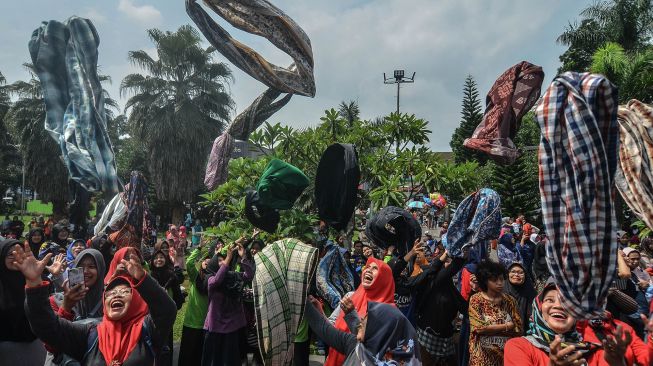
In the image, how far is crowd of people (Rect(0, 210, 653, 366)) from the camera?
7.95 feet

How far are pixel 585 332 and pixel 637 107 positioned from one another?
1.18 m

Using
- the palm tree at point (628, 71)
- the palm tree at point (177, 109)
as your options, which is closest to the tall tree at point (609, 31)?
the palm tree at point (628, 71)

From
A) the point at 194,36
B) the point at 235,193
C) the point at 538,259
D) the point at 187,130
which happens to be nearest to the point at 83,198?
the point at 235,193

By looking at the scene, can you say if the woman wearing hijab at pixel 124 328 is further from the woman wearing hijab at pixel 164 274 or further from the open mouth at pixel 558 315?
the woman wearing hijab at pixel 164 274

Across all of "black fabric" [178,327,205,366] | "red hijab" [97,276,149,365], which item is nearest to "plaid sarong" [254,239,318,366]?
"red hijab" [97,276,149,365]

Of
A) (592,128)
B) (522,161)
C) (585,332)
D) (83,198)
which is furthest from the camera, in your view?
(522,161)

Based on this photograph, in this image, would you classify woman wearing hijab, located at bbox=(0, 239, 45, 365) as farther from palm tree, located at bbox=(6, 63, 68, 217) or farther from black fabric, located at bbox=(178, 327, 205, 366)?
palm tree, located at bbox=(6, 63, 68, 217)

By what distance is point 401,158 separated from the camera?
24.8 feet

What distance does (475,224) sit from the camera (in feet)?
14.9

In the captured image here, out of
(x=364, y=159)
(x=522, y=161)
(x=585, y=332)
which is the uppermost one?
(x=522, y=161)

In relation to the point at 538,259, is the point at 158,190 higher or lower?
higher

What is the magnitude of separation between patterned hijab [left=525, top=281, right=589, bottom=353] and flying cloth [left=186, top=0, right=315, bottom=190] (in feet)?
14.9

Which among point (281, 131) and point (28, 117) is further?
point (28, 117)

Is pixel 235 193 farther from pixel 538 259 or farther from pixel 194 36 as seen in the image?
pixel 194 36
